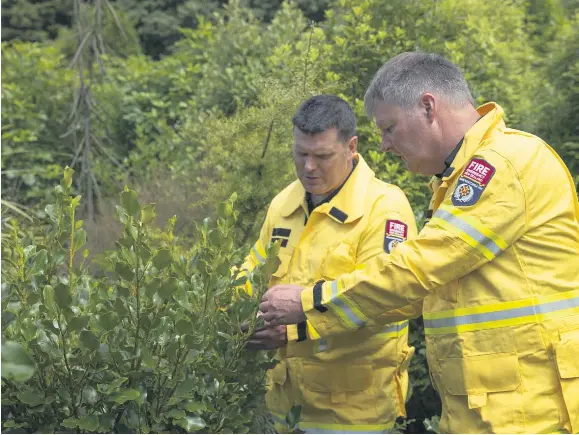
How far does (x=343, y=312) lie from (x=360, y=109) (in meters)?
3.01

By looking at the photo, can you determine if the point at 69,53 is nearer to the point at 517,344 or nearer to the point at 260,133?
the point at 260,133

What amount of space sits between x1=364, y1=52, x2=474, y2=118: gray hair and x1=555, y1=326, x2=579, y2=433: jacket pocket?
0.86 m

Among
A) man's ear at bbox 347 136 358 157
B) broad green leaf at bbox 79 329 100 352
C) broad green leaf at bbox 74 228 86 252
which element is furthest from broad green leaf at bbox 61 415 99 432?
man's ear at bbox 347 136 358 157

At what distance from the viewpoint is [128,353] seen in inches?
105

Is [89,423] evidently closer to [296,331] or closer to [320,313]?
[320,313]

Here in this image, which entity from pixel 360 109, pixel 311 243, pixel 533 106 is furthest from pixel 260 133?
pixel 533 106

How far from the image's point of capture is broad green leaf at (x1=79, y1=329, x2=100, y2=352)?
2.51 m

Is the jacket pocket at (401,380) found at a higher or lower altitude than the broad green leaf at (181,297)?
lower

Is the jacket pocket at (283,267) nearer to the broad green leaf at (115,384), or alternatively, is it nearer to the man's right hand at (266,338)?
the man's right hand at (266,338)

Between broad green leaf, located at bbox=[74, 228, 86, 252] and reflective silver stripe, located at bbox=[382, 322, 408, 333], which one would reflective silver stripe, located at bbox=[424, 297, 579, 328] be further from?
broad green leaf, located at bbox=[74, 228, 86, 252]

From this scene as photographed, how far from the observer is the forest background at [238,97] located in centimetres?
554

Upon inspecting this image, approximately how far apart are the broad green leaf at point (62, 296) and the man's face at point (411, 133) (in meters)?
1.24

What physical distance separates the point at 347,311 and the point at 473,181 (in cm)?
64

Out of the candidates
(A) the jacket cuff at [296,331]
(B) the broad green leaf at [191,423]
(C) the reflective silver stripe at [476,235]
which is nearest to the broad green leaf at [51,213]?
(B) the broad green leaf at [191,423]
